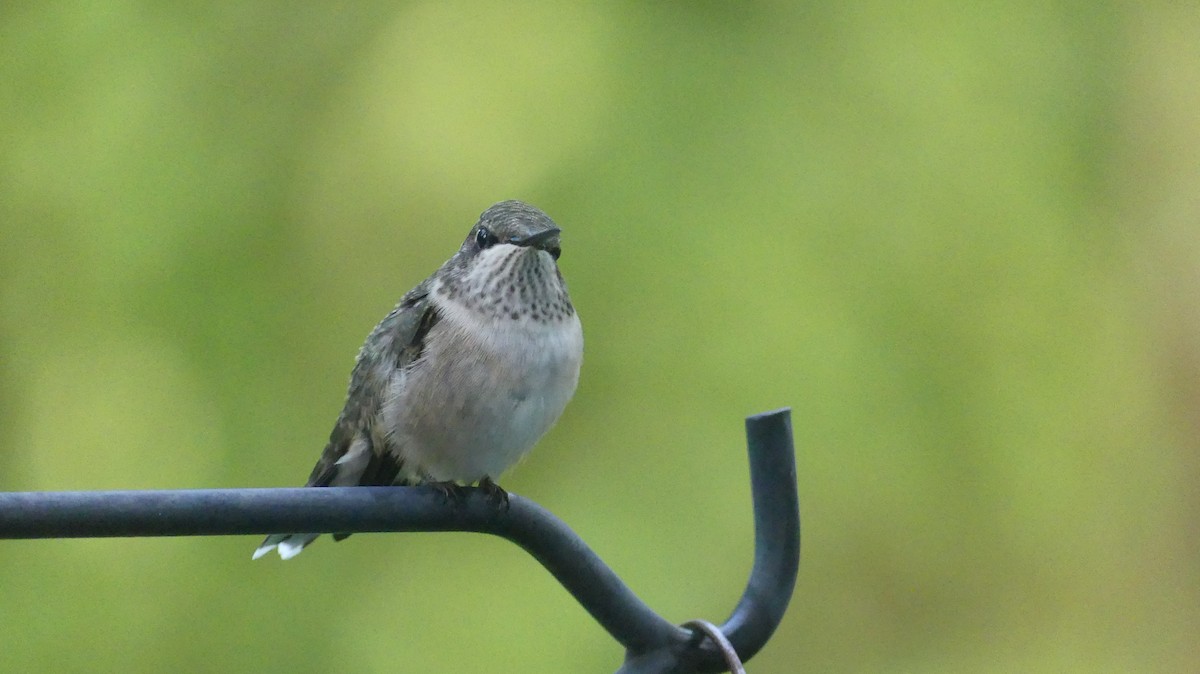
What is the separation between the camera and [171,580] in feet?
11.1

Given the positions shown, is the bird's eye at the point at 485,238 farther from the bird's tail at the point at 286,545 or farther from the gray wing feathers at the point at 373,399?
the bird's tail at the point at 286,545

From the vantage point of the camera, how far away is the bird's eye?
208 centimetres

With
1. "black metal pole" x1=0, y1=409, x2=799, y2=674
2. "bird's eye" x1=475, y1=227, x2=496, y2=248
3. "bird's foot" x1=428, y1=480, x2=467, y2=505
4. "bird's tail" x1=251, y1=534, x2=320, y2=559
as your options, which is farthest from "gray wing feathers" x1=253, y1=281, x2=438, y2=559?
"black metal pole" x1=0, y1=409, x2=799, y2=674

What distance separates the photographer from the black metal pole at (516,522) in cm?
110

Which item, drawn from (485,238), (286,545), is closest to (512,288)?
(485,238)

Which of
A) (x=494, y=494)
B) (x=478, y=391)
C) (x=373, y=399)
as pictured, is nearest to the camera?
(x=494, y=494)

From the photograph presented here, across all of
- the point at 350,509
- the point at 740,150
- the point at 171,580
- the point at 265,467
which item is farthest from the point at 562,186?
the point at 350,509

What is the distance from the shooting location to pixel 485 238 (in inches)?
82.7

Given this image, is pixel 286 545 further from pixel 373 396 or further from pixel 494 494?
pixel 494 494

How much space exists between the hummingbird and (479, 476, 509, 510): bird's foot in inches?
0.4

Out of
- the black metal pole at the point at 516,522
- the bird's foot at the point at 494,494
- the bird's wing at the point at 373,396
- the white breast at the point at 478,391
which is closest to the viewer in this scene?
the black metal pole at the point at 516,522

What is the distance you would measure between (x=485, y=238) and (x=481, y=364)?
0.71ft

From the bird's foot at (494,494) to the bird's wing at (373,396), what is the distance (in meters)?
0.19

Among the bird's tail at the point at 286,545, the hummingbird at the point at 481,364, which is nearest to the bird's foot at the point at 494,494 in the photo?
the hummingbird at the point at 481,364
